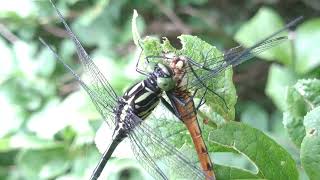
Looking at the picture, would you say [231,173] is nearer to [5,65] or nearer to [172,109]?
[172,109]

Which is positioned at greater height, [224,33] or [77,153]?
[224,33]

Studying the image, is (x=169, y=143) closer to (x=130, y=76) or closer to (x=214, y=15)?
(x=130, y=76)

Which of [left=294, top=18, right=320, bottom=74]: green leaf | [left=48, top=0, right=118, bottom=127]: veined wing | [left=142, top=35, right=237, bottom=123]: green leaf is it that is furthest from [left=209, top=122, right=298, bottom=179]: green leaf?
[left=294, top=18, right=320, bottom=74]: green leaf

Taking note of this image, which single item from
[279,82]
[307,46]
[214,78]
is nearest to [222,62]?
[214,78]

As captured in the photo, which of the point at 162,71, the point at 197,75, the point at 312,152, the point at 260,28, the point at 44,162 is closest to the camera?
the point at 312,152

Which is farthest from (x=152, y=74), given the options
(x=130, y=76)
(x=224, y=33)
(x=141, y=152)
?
(x=224, y=33)

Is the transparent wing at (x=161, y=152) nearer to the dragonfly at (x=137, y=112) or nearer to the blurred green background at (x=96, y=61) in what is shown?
the dragonfly at (x=137, y=112)

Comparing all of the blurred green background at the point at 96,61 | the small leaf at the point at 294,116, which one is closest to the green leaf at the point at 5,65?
the blurred green background at the point at 96,61
